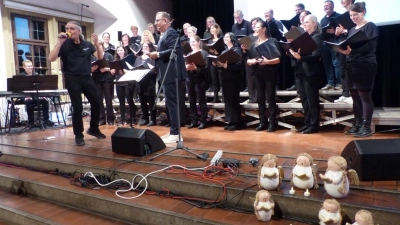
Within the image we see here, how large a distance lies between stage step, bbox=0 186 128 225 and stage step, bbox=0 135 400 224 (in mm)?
114

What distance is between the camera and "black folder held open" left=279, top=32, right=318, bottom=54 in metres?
3.66

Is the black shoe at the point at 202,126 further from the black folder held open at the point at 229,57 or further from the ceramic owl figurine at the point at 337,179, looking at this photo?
the ceramic owl figurine at the point at 337,179

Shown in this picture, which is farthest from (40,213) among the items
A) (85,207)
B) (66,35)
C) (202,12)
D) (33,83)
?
(202,12)

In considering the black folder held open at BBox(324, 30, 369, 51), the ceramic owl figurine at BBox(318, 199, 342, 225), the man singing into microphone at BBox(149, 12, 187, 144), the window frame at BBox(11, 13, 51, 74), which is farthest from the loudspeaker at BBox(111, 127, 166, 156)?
the window frame at BBox(11, 13, 51, 74)

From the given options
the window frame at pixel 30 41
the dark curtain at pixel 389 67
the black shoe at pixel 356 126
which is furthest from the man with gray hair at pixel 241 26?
the window frame at pixel 30 41

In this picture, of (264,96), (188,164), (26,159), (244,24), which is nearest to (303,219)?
(188,164)

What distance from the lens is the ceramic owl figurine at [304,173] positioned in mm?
2090

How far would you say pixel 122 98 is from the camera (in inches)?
235

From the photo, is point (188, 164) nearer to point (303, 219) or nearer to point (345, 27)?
point (303, 219)

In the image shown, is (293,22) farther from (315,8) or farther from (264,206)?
(264,206)

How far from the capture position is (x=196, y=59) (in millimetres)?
4688

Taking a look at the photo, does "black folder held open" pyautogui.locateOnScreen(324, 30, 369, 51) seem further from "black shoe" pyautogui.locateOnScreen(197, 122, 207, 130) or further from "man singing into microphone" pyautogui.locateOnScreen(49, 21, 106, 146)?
"man singing into microphone" pyautogui.locateOnScreen(49, 21, 106, 146)

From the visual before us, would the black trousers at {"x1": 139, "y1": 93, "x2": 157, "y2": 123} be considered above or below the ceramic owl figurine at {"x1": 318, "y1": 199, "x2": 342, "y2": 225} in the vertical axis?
above

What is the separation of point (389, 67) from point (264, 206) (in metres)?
4.44
